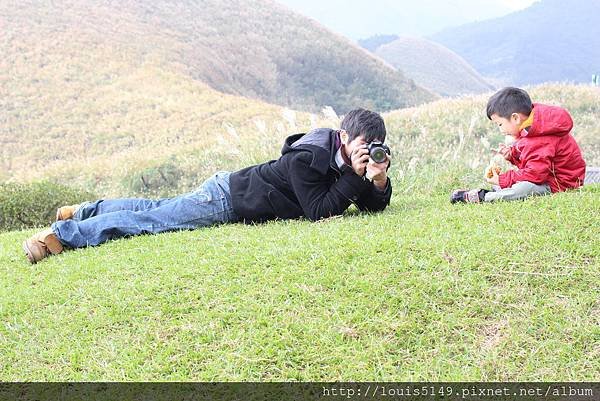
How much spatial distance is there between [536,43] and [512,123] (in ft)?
457

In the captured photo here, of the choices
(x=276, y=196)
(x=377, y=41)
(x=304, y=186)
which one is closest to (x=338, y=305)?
(x=304, y=186)

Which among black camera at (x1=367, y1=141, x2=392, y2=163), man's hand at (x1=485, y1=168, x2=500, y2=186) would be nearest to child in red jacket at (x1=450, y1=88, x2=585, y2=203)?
man's hand at (x1=485, y1=168, x2=500, y2=186)

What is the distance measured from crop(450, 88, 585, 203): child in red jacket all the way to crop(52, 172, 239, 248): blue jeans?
2372 mm

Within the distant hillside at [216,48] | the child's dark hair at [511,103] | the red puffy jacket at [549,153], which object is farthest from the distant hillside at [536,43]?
the child's dark hair at [511,103]

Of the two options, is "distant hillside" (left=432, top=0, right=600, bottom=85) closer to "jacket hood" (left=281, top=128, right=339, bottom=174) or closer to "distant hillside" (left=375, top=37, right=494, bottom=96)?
"distant hillside" (left=375, top=37, right=494, bottom=96)

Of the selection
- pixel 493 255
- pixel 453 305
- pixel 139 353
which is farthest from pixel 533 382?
pixel 139 353

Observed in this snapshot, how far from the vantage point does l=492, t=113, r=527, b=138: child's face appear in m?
4.56

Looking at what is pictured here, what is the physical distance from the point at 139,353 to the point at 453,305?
5.80 ft

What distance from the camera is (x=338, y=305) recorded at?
3150 millimetres

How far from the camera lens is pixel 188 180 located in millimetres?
13461

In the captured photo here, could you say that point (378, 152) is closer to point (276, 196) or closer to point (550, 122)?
point (276, 196)

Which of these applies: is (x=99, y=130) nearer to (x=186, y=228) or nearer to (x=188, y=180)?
(x=188, y=180)

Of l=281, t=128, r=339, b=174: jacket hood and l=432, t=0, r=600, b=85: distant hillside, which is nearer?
l=281, t=128, r=339, b=174: jacket hood

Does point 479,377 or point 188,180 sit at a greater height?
point 479,377
